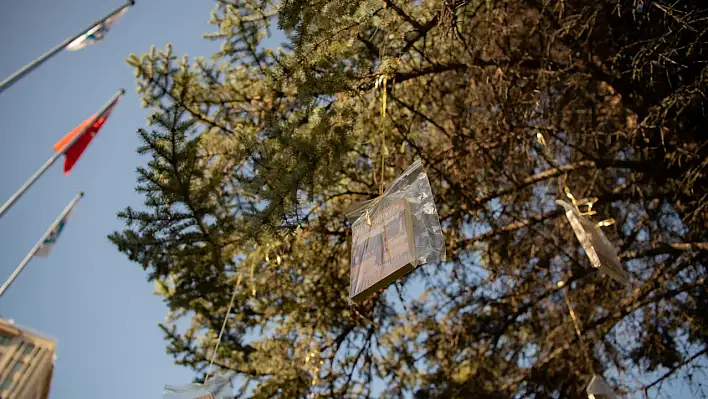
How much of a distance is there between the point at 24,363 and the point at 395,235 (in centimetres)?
303

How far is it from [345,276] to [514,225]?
142 centimetres

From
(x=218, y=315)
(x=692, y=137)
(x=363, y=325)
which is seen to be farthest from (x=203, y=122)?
(x=692, y=137)

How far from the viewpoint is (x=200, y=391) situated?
2174 mm

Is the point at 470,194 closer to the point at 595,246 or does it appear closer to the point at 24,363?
the point at 595,246

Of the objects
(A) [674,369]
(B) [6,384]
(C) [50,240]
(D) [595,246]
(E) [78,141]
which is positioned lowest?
(B) [6,384]

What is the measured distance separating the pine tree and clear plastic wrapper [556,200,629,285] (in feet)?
2.24

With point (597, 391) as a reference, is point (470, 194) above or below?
above

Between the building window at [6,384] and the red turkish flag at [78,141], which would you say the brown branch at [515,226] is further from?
the red turkish flag at [78,141]

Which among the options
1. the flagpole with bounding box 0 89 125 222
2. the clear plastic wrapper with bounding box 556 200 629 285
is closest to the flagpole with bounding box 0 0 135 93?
the flagpole with bounding box 0 89 125 222

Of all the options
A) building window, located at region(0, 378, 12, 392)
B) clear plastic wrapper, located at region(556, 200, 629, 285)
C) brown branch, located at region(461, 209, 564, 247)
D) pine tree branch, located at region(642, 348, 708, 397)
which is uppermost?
brown branch, located at region(461, 209, 564, 247)

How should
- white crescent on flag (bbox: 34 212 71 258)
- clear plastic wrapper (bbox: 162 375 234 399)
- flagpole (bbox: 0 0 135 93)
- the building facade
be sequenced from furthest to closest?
1. white crescent on flag (bbox: 34 212 71 258)
2. flagpole (bbox: 0 0 135 93)
3. the building facade
4. clear plastic wrapper (bbox: 162 375 234 399)

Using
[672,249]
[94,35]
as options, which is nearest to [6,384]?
[94,35]

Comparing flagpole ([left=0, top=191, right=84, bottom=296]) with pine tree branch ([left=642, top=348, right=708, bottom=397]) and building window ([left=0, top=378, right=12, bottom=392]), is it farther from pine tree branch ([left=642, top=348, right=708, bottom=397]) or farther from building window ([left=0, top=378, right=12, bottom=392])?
pine tree branch ([left=642, top=348, right=708, bottom=397])

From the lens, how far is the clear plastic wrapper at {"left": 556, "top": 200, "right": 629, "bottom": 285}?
238 cm
